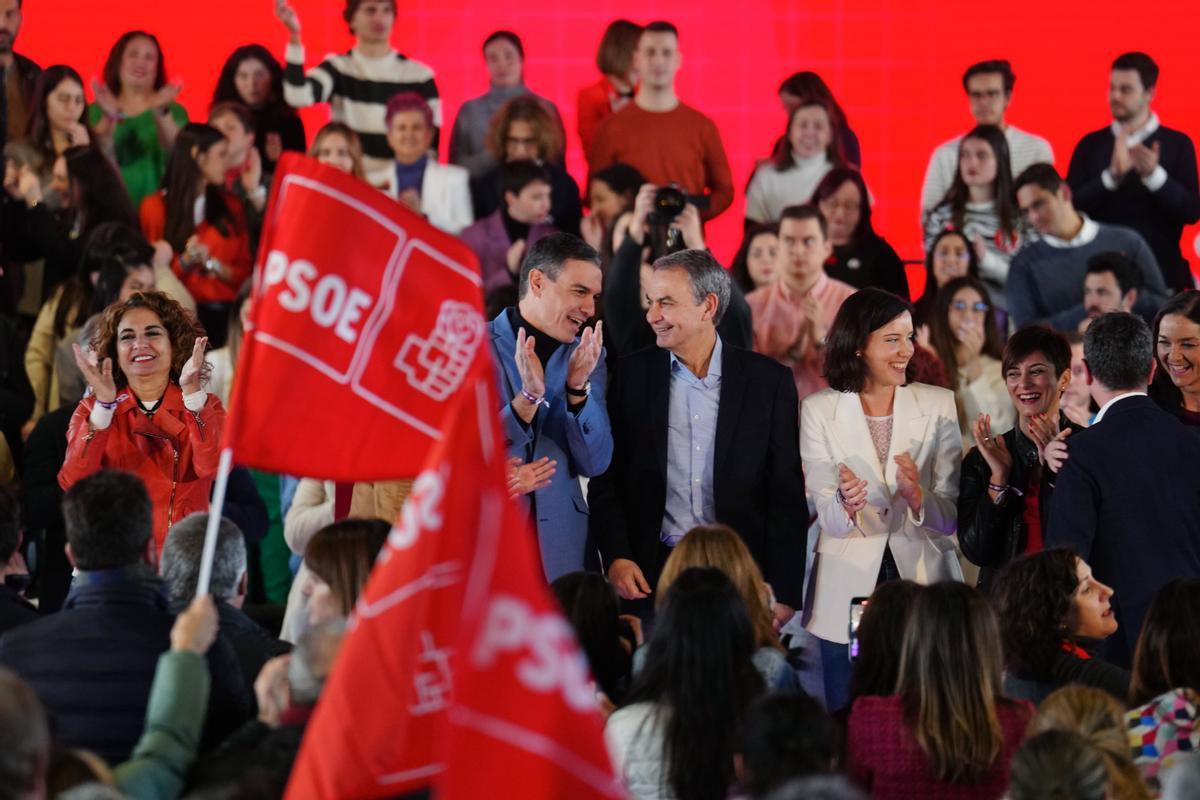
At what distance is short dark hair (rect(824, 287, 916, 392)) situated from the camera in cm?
557

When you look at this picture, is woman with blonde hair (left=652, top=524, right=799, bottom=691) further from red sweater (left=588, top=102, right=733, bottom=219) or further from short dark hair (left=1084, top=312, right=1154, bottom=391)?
red sweater (left=588, top=102, right=733, bottom=219)

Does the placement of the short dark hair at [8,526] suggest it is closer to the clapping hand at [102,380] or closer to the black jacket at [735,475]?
the clapping hand at [102,380]

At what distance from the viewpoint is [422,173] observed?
871 cm

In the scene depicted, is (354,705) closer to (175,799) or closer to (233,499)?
(175,799)

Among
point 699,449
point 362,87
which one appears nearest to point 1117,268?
point 699,449

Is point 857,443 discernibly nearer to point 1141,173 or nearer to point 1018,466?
point 1018,466

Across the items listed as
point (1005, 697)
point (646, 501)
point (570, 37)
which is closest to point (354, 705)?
point (1005, 697)

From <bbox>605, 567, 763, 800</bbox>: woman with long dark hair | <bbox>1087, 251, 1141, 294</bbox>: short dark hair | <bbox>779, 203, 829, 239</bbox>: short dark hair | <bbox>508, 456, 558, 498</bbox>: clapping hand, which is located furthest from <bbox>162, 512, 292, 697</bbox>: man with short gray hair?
<bbox>1087, 251, 1141, 294</bbox>: short dark hair

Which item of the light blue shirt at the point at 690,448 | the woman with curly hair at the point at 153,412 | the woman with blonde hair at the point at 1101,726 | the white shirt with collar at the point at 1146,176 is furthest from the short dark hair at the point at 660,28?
the woman with blonde hair at the point at 1101,726

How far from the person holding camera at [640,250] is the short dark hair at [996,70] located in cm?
215

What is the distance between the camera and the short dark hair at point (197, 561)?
434 centimetres

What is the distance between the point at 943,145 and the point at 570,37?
199 cm

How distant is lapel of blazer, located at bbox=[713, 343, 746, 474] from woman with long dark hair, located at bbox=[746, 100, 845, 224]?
10.3ft

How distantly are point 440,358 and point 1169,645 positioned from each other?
63.8 inches
